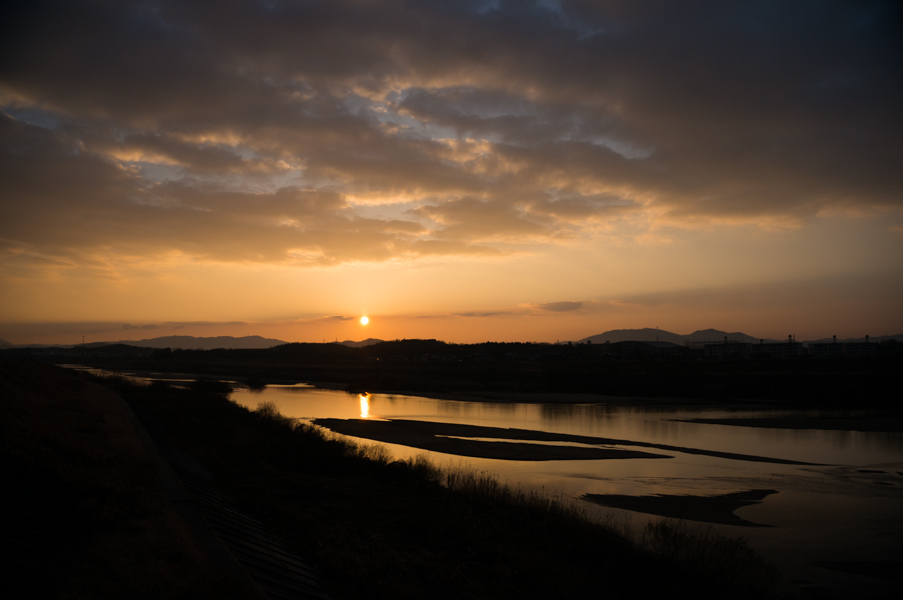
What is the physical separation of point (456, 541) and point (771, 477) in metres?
14.6

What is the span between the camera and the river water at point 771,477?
12.2 m

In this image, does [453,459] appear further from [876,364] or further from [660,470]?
[876,364]

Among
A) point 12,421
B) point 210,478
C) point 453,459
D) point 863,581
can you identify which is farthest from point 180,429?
point 863,581

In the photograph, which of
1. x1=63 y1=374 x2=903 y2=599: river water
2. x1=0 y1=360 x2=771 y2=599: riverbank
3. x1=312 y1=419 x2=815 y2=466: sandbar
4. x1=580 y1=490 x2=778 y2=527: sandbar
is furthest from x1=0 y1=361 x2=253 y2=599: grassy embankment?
x1=312 y1=419 x2=815 y2=466: sandbar

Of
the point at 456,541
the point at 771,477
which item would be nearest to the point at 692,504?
the point at 771,477

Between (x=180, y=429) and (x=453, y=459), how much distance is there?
1194 centimetres

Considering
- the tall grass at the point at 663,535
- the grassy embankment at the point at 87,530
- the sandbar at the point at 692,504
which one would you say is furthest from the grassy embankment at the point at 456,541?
the grassy embankment at the point at 87,530

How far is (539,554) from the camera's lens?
11203mm

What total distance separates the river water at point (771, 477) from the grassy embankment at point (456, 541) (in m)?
1.86

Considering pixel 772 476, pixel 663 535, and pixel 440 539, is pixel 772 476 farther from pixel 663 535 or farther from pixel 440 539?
pixel 440 539

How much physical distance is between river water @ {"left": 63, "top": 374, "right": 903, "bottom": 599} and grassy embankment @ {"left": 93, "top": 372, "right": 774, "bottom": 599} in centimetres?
186

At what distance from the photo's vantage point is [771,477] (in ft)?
64.5

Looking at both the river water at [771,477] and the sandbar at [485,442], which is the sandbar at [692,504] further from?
the sandbar at [485,442]

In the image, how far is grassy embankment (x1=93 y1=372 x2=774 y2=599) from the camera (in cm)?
934
